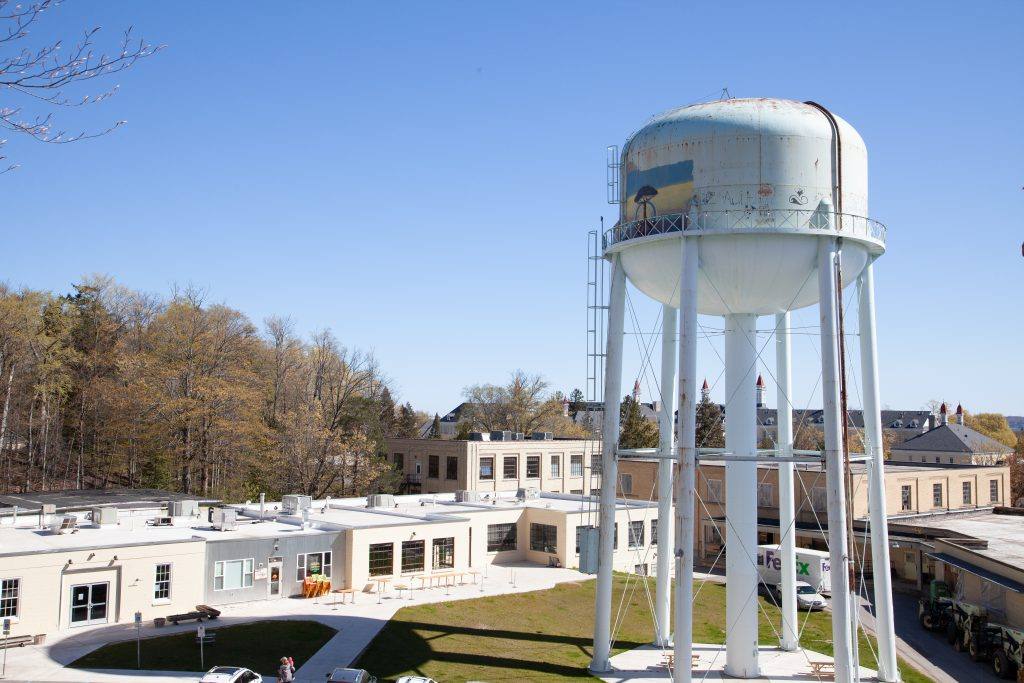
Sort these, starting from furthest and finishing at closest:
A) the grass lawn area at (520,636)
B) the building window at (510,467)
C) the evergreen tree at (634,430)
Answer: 1. the evergreen tree at (634,430)
2. the building window at (510,467)
3. the grass lawn area at (520,636)

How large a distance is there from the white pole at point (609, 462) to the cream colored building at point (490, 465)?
30.3 metres

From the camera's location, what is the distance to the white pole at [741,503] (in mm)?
23938

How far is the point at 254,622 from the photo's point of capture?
2823 cm

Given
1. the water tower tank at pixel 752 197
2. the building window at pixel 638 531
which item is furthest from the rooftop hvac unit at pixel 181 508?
the water tower tank at pixel 752 197

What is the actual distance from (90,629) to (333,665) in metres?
8.44

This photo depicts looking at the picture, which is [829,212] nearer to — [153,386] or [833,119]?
[833,119]

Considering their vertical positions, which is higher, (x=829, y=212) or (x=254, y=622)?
Answer: (x=829, y=212)

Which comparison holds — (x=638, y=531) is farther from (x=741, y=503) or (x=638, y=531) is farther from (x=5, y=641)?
(x=5, y=641)

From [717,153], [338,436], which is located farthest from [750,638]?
[338,436]

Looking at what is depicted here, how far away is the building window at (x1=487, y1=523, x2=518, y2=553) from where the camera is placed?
40500mm

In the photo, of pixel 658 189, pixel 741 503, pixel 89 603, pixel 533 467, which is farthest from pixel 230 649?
pixel 533 467

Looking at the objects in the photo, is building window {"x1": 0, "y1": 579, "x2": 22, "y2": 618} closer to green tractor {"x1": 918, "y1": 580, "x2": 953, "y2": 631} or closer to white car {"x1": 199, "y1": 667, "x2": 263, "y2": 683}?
white car {"x1": 199, "y1": 667, "x2": 263, "y2": 683}

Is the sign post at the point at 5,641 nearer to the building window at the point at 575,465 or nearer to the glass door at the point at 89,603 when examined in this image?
the glass door at the point at 89,603

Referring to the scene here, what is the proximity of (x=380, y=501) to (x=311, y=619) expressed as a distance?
13513 millimetres
